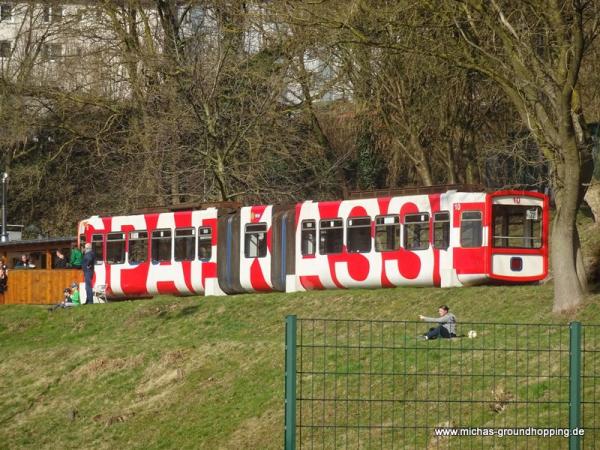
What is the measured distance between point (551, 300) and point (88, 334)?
1253cm

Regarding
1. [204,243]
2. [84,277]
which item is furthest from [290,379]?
[84,277]

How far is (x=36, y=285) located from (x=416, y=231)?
15129mm

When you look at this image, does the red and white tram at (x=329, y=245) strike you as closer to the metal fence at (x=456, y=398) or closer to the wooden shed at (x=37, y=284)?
the wooden shed at (x=37, y=284)

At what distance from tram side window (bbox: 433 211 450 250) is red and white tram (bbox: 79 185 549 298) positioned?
0.02 meters

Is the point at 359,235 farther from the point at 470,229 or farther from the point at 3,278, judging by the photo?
the point at 3,278

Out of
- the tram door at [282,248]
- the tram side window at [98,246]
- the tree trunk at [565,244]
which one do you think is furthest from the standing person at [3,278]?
the tree trunk at [565,244]

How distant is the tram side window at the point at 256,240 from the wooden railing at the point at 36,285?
26.4 ft

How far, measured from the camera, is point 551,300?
2916 cm

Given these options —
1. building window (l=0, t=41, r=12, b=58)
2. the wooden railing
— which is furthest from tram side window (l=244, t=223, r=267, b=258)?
building window (l=0, t=41, r=12, b=58)

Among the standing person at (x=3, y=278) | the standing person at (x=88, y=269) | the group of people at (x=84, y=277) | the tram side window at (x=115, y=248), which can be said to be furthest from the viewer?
the standing person at (x=3, y=278)

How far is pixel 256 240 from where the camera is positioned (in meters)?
38.8

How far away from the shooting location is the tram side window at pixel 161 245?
4103cm

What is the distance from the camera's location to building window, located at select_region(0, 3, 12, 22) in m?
57.8

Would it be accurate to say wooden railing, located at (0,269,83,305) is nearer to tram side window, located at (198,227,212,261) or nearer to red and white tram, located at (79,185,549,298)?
red and white tram, located at (79,185,549,298)
